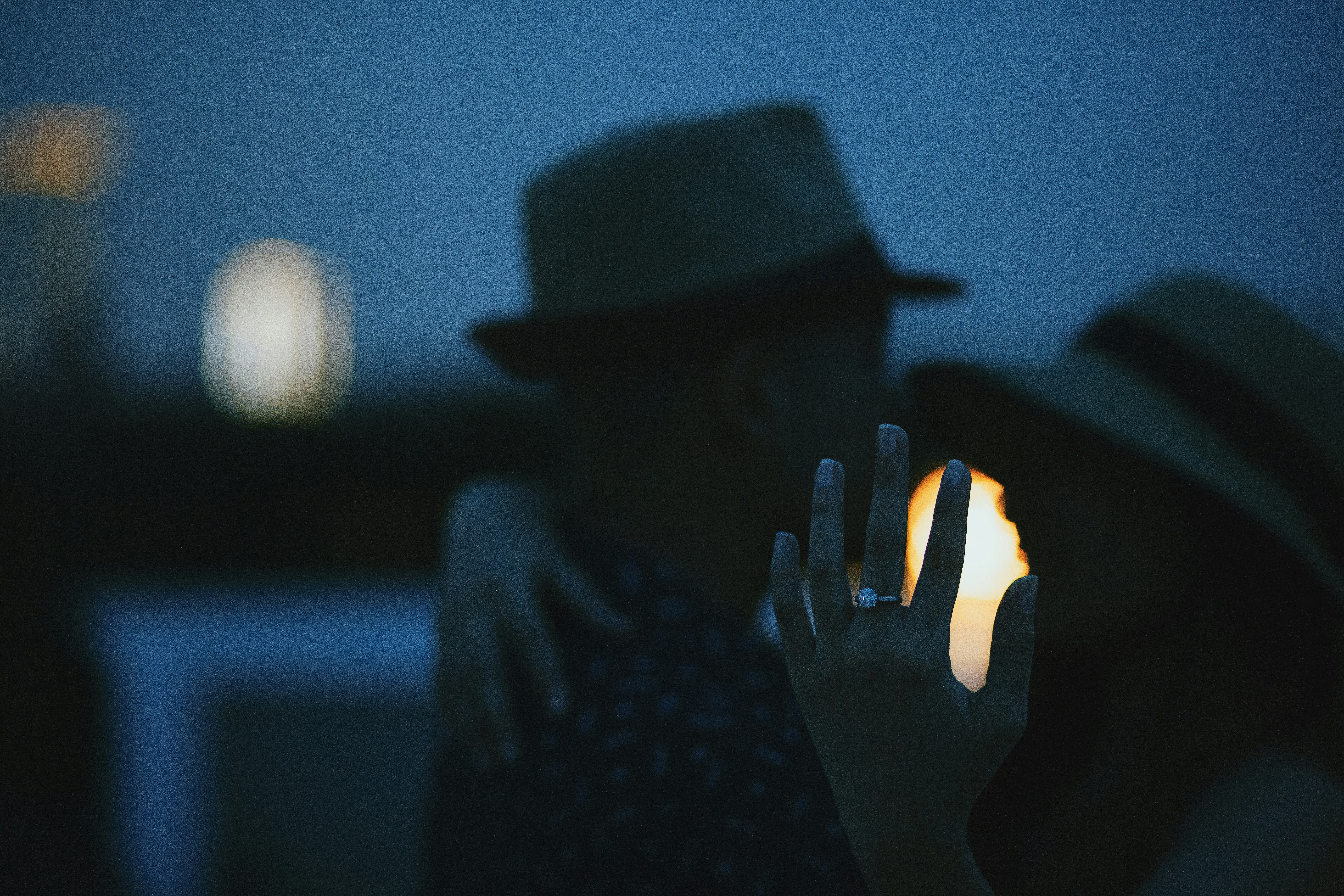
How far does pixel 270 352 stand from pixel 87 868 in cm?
530

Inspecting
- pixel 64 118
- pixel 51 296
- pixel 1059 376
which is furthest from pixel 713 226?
pixel 51 296

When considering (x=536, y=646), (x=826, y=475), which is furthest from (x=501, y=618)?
(x=826, y=475)

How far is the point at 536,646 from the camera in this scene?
1.40 m

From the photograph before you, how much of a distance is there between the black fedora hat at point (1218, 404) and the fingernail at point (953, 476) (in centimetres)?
57

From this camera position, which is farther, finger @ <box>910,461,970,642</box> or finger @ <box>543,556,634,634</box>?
finger @ <box>543,556,634,634</box>

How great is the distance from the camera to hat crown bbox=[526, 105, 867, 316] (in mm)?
1427

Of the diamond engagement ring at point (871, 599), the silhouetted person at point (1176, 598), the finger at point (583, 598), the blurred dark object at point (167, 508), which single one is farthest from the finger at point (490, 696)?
the blurred dark object at point (167, 508)

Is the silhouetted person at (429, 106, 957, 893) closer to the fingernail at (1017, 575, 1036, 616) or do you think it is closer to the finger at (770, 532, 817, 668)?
the finger at (770, 532, 817, 668)

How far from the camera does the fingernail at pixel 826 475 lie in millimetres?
814

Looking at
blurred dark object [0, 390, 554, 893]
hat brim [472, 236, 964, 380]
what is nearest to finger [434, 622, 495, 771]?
hat brim [472, 236, 964, 380]

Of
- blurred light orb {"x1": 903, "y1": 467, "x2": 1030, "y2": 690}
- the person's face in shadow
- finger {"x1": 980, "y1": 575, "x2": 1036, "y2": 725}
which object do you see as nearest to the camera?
finger {"x1": 980, "y1": 575, "x2": 1036, "y2": 725}

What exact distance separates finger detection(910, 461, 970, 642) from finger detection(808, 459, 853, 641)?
0.22 ft

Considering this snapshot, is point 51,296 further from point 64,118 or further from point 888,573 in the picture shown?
point 888,573

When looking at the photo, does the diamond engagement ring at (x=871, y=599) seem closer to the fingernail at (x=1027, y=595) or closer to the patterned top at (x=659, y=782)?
the fingernail at (x=1027, y=595)
